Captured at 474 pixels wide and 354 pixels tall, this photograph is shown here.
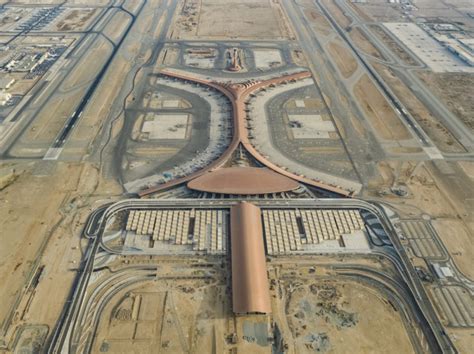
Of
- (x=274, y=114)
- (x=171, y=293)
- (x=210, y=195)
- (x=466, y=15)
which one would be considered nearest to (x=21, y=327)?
(x=171, y=293)

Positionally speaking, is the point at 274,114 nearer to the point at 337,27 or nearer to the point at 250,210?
the point at 250,210

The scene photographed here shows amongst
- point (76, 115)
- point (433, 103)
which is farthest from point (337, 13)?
point (76, 115)

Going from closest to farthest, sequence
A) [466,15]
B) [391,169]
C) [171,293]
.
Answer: [171,293] < [391,169] < [466,15]

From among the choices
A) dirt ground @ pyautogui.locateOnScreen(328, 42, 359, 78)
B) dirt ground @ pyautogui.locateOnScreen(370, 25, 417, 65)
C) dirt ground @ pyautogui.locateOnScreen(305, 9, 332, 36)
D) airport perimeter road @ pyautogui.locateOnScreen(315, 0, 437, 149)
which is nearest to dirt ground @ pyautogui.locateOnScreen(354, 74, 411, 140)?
airport perimeter road @ pyautogui.locateOnScreen(315, 0, 437, 149)

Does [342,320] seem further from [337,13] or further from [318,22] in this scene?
[337,13]

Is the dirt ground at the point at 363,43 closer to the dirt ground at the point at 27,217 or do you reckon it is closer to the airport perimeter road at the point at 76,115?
the airport perimeter road at the point at 76,115

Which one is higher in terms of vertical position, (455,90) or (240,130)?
(455,90)

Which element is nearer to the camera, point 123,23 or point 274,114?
point 274,114

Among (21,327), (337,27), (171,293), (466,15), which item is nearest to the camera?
(21,327)
